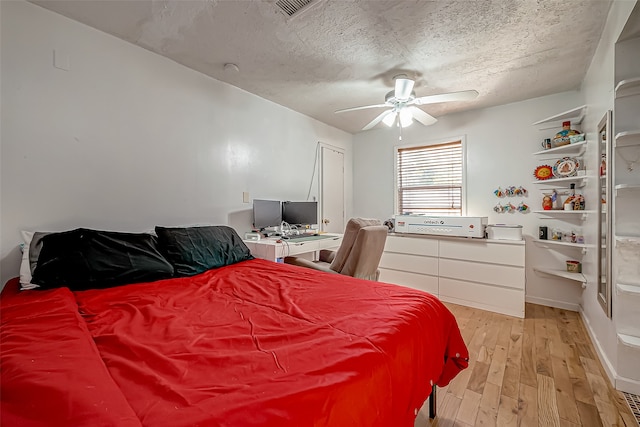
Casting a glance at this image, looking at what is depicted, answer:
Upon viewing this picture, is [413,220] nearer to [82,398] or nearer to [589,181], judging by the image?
[589,181]

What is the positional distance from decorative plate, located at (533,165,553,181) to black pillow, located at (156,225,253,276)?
3332mm

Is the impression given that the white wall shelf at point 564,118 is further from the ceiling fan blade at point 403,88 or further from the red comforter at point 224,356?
the red comforter at point 224,356

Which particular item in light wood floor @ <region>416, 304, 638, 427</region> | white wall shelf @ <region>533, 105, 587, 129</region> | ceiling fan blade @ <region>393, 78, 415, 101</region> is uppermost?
ceiling fan blade @ <region>393, 78, 415, 101</region>

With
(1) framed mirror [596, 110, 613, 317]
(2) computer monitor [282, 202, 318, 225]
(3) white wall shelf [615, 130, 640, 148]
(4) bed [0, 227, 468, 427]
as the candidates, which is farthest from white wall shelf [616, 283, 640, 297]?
(2) computer monitor [282, 202, 318, 225]

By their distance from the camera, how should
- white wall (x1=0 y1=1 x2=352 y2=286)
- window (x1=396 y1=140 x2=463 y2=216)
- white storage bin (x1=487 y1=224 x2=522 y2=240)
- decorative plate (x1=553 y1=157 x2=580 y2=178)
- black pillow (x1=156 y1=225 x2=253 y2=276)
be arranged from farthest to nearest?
window (x1=396 y1=140 x2=463 y2=216) < white storage bin (x1=487 y1=224 x2=522 y2=240) < decorative plate (x1=553 y1=157 x2=580 y2=178) < black pillow (x1=156 y1=225 x2=253 y2=276) < white wall (x1=0 y1=1 x2=352 y2=286)

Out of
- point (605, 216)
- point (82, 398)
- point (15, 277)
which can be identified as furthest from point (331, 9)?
point (15, 277)

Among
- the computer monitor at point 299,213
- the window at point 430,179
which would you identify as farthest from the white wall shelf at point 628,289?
the computer monitor at point 299,213

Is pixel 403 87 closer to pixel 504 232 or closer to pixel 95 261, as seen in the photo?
pixel 504 232

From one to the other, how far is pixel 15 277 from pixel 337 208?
358 centimetres

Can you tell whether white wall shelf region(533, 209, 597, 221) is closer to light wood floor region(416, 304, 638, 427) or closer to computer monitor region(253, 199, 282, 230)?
light wood floor region(416, 304, 638, 427)

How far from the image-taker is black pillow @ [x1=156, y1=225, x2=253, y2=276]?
205 cm

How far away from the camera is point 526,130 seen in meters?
3.41

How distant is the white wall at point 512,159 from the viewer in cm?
323

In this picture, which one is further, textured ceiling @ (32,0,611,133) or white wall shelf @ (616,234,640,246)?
textured ceiling @ (32,0,611,133)
